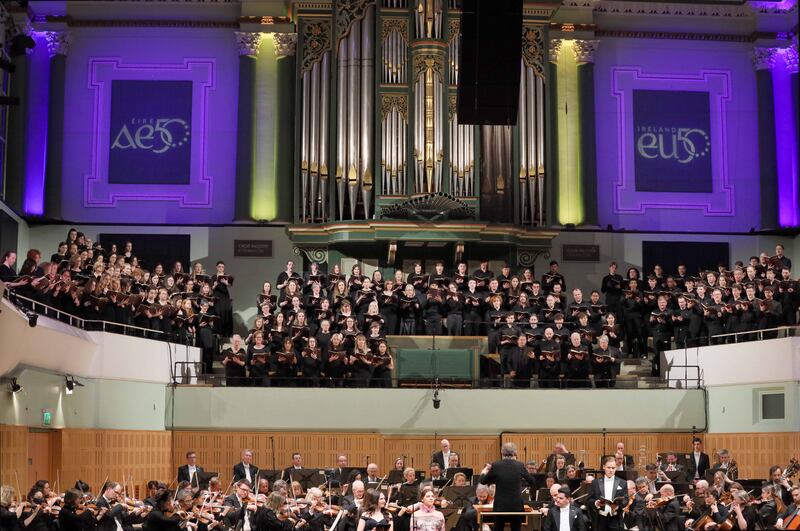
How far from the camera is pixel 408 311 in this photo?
722 inches

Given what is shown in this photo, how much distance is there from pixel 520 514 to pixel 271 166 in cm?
1108

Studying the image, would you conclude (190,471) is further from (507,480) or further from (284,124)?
(284,124)

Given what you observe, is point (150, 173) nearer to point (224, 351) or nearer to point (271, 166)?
point (271, 166)

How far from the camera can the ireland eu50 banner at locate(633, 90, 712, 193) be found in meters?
21.9

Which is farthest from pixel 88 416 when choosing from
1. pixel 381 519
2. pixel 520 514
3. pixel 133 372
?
pixel 520 514

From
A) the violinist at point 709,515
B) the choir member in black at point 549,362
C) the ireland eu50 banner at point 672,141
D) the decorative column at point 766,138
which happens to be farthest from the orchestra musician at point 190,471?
the decorative column at point 766,138

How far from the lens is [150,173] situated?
69.9 ft

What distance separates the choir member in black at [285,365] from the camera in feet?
55.8

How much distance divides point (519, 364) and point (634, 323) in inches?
96.3

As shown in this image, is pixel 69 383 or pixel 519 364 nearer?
pixel 69 383

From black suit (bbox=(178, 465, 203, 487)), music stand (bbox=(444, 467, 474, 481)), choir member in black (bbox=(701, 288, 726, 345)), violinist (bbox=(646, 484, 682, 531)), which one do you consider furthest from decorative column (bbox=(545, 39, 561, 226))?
violinist (bbox=(646, 484, 682, 531))

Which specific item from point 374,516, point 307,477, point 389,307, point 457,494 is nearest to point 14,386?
point 307,477

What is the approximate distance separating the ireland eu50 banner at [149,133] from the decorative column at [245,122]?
34.5 inches

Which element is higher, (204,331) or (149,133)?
(149,133)
